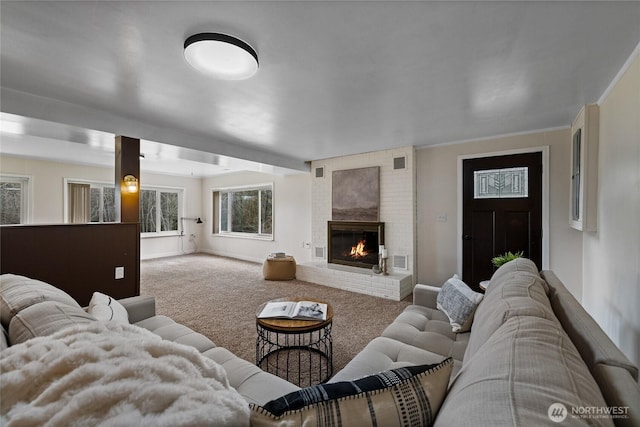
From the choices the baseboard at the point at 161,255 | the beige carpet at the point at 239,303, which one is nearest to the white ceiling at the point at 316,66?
the beige carpet at the point at 239,303

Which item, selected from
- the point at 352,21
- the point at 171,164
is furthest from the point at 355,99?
the point at 171,164

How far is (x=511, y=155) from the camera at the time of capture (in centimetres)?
358

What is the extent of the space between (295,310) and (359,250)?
2.86 m

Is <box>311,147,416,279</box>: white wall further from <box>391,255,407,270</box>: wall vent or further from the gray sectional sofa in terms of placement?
the gray sectional sofa

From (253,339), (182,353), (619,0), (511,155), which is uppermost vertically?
(619,0)

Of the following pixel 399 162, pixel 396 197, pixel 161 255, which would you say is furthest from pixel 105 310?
pixel 161 255

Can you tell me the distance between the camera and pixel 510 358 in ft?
2.40

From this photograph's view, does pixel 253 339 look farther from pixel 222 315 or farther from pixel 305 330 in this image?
pixel 305 330

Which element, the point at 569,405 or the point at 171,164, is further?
the point at 171,164

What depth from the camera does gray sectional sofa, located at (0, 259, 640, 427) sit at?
0.57 m

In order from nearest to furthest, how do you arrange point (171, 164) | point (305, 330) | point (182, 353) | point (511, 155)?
point (182, 353) → point (305, 330) → point (511, 155) → point (171, 164)

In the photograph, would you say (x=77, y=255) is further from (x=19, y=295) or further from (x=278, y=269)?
(x=278, y=269)

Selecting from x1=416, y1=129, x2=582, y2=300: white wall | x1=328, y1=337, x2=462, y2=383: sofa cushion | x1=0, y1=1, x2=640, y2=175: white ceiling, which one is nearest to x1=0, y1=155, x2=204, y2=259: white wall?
x1=0, y1=1, x2=640, y2=175: white ceiling

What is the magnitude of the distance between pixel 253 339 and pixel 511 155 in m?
3.93
